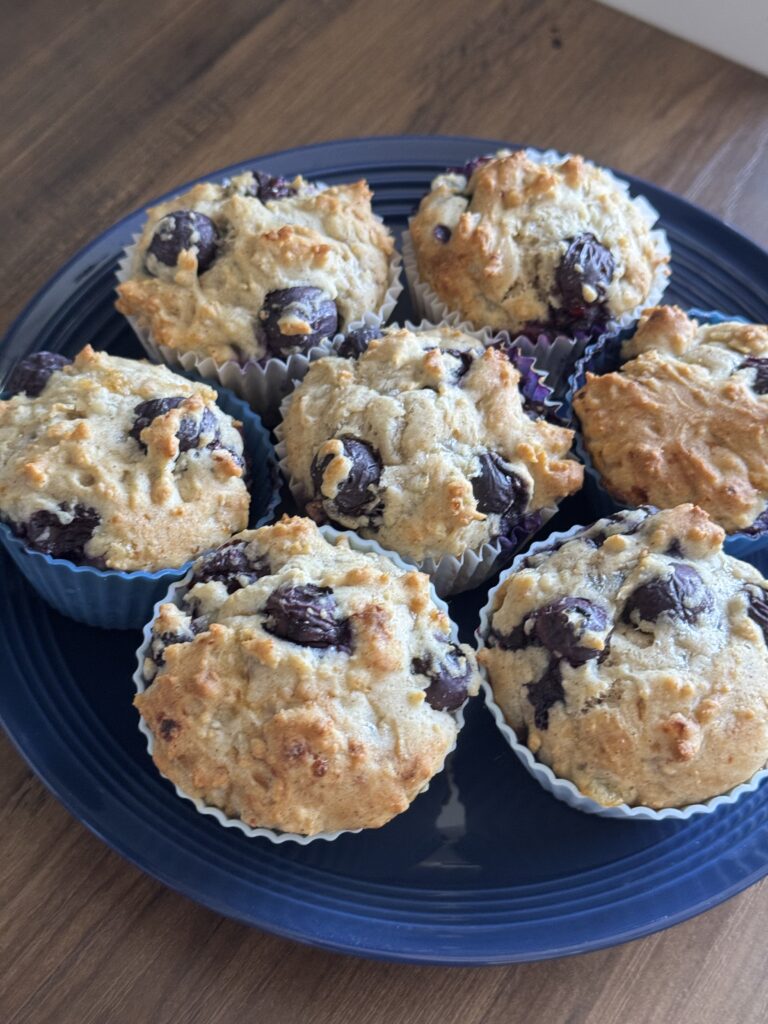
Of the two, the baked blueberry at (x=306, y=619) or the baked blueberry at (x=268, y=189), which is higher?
the baked blueberry at (x=268, y=189)

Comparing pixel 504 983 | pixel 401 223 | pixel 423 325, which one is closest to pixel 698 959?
pixel 504 983

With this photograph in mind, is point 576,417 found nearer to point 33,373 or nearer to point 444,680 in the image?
point 444,680

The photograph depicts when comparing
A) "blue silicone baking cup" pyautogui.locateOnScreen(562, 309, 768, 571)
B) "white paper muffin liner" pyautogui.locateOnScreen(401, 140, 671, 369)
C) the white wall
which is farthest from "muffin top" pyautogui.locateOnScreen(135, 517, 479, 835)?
the white wall

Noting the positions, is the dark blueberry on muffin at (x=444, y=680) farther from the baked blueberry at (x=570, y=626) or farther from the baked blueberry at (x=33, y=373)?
the baked blueberry at (x=33, y=373)

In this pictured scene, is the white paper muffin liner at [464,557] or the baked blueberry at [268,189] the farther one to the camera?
the baked blueberry at [268,189]

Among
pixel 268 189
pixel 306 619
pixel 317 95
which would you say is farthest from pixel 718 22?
pixel 306 619

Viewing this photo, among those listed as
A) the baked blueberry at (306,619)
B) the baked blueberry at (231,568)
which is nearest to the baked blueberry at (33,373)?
the baked blueberry at (231,568)

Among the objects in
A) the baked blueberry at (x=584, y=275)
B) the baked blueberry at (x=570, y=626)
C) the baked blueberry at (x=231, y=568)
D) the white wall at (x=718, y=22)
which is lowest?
the baked blueberry at (x=231, y=568)
